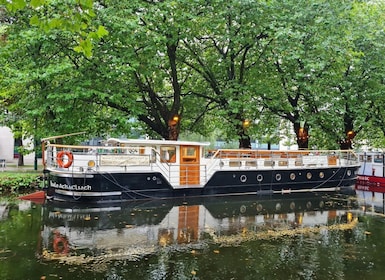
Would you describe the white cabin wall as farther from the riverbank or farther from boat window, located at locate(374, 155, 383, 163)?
boat window, located at locate(374, 155, 383, 163)

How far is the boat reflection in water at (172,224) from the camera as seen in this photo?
8258 mm

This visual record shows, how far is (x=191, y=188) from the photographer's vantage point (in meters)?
16.6

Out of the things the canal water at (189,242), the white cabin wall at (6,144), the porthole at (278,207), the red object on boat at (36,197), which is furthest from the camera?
the white cabin wall at (6,144)

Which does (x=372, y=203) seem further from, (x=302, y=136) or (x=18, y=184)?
(x=18, y=184)

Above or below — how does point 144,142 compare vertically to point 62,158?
above

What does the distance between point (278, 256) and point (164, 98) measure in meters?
15.9

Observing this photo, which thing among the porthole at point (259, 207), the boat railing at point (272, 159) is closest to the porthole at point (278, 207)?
the porthole at point (259, 207)

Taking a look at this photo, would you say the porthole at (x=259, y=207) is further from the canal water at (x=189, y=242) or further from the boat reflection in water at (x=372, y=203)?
the boat reflection in water at (x=372, y=203)

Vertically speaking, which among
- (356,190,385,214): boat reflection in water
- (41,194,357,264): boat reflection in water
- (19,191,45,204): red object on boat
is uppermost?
(19,191,45,204): red object on boat

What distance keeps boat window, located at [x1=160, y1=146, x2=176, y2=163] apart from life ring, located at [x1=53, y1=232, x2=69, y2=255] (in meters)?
7.61

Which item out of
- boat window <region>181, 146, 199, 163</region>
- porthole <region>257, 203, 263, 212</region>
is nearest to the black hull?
boat window <region>181, 146, 199, 163</region>

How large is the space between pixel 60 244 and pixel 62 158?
6792 mm

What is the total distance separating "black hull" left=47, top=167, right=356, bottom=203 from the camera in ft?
47.3

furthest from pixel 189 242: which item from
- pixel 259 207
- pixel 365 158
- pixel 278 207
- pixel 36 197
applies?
pixel 365 158
